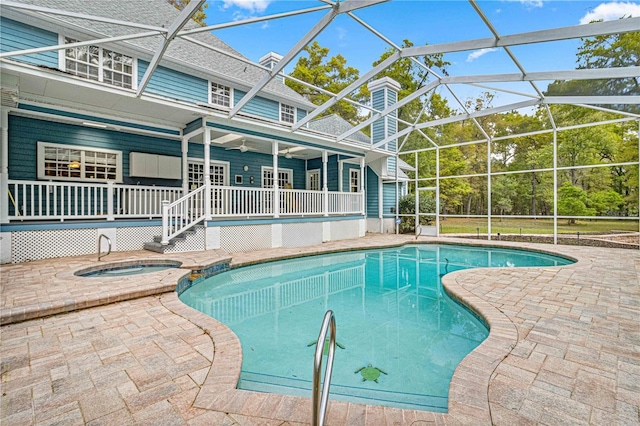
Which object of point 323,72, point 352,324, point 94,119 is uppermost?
point 323,72

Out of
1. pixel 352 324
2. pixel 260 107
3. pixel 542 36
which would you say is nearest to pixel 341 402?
pixel 352 324

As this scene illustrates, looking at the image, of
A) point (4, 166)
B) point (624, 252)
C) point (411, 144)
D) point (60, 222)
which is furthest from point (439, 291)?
point (411, 144)

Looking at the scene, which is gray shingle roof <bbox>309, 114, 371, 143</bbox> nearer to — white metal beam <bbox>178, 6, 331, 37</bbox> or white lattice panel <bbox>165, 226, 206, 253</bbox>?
white lattice panel <bbox>165, 226, 206, 253</bbox>

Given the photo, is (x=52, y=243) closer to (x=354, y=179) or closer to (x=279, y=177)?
(x=279, y=177)

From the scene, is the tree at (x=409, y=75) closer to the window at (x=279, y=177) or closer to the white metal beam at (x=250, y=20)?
the window at (x=279, y=177)

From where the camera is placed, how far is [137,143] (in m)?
9.13

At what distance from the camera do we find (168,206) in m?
7.70

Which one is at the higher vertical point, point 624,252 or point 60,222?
point 60,222

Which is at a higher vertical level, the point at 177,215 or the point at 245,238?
the point at 177,215

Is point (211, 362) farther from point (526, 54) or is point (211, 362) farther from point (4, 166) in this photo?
point (526, 54)

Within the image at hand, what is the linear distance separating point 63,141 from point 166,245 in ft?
13.0

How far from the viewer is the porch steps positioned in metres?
7.57

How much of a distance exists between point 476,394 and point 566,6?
7.01 meters

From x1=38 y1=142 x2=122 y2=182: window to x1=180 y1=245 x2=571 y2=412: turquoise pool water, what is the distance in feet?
16.7
